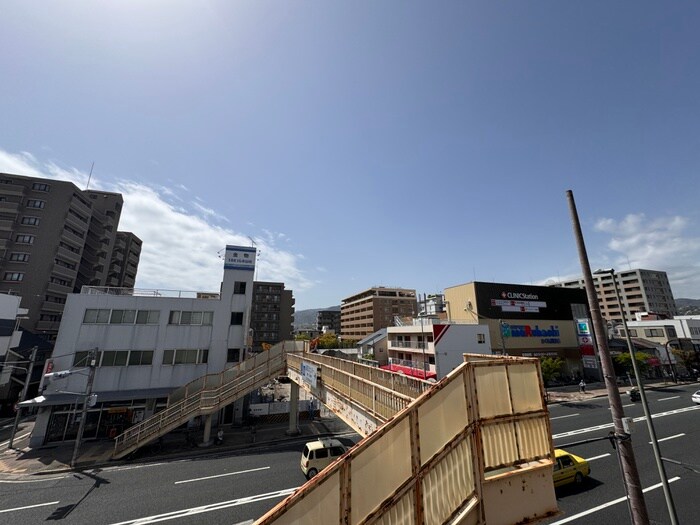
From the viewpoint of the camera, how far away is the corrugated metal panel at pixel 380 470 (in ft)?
14.5

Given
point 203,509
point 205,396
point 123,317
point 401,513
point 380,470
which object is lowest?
point 203,509

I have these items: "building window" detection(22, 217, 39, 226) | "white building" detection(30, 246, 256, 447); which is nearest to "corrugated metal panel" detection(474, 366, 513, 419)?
"white building" detection(30, 246, 256, 447)

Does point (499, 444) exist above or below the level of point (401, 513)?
above

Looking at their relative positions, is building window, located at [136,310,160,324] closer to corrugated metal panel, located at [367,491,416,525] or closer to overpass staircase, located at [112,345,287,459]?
overpass staircase, located at [112,345,287,459]

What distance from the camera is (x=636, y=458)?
18656 mm

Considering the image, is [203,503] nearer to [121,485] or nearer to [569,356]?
[121,485]

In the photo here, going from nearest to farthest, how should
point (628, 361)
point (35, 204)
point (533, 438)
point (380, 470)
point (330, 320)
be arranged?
point (380, 470)
point (533, 438)
point (628, 361)
point (35, 204)
point (330, 320)

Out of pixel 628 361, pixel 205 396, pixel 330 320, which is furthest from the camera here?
pixel 330 320

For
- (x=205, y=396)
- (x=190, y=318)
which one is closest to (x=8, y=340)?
(x=190, y=318)

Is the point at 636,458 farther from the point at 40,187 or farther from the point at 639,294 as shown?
the point at 639,294

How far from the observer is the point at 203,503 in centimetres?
1509

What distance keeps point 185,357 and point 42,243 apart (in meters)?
46.4

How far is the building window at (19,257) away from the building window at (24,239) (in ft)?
7.17

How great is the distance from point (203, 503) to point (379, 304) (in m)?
91.9
